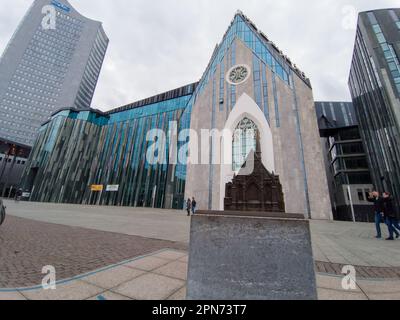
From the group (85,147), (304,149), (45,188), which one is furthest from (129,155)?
(304,149)

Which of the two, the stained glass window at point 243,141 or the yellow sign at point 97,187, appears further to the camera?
the yellow sign at point 97,187

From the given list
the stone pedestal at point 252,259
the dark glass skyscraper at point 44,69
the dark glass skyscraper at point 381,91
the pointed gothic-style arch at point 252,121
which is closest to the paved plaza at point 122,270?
the stone pedestal at point 252,259

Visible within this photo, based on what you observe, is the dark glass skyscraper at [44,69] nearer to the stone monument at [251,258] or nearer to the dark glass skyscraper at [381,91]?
the stone monument at [251,258]

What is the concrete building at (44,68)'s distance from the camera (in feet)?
267

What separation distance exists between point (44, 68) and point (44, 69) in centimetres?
63

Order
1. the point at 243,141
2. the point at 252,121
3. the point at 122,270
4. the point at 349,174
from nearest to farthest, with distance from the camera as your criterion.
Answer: the point at 122,270, the point at 243,141, the point at 252,121, the point at 349,174

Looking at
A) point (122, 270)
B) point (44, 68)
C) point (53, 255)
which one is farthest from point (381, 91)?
point (44, 68)

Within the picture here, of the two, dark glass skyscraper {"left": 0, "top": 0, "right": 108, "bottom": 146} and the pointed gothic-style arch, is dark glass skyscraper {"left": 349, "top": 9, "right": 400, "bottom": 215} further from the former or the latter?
dark glass skyscraper {"left": 0, "top": 0, "right": 108, "bottom": 146}

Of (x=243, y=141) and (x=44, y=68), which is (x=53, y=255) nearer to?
(x=243, y=141)

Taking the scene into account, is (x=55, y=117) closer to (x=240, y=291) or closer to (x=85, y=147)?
(x=85, y=147)

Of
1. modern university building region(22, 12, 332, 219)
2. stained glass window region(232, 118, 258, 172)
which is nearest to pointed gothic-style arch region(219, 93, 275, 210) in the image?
modern university building region(22, 12, 332, 219)

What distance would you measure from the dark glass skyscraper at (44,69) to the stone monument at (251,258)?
10928cm

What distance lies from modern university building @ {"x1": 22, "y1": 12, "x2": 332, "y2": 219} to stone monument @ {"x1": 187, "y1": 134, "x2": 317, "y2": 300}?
1950cm

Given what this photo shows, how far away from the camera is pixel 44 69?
9038 cm
